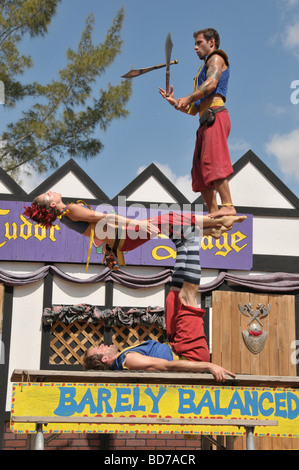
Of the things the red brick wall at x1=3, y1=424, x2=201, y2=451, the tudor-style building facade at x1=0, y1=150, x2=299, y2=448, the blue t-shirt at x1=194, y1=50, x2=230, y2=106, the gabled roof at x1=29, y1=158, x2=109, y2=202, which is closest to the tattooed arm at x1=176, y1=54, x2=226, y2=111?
the blue t-shirt at x1=194, y1=50, x2=230, y2=106

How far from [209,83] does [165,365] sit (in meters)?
2.34

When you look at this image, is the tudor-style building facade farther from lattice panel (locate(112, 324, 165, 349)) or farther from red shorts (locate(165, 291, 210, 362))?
red shorts (locate(165, 291, 210, 362))

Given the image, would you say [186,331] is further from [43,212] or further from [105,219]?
[43,212]

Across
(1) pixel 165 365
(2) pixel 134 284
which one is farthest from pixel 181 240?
(2) pixel 134 284

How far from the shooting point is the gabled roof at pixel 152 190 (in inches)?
382

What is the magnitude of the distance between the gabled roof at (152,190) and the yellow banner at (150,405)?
18.1 feet

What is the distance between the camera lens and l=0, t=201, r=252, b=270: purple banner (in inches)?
359

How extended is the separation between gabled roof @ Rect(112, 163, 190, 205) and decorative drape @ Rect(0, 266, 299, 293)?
1.19 metres

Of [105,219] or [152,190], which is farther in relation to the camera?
[152,190]

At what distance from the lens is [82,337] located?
29.6 ft

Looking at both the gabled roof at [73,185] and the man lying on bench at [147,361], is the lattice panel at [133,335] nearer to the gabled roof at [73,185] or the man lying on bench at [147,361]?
the gabled roof at [73,185]

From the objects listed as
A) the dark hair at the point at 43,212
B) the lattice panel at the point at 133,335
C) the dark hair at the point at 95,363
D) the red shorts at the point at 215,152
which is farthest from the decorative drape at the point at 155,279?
the dark hair at the point at 43,212

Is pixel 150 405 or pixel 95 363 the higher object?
pixel 95 363
